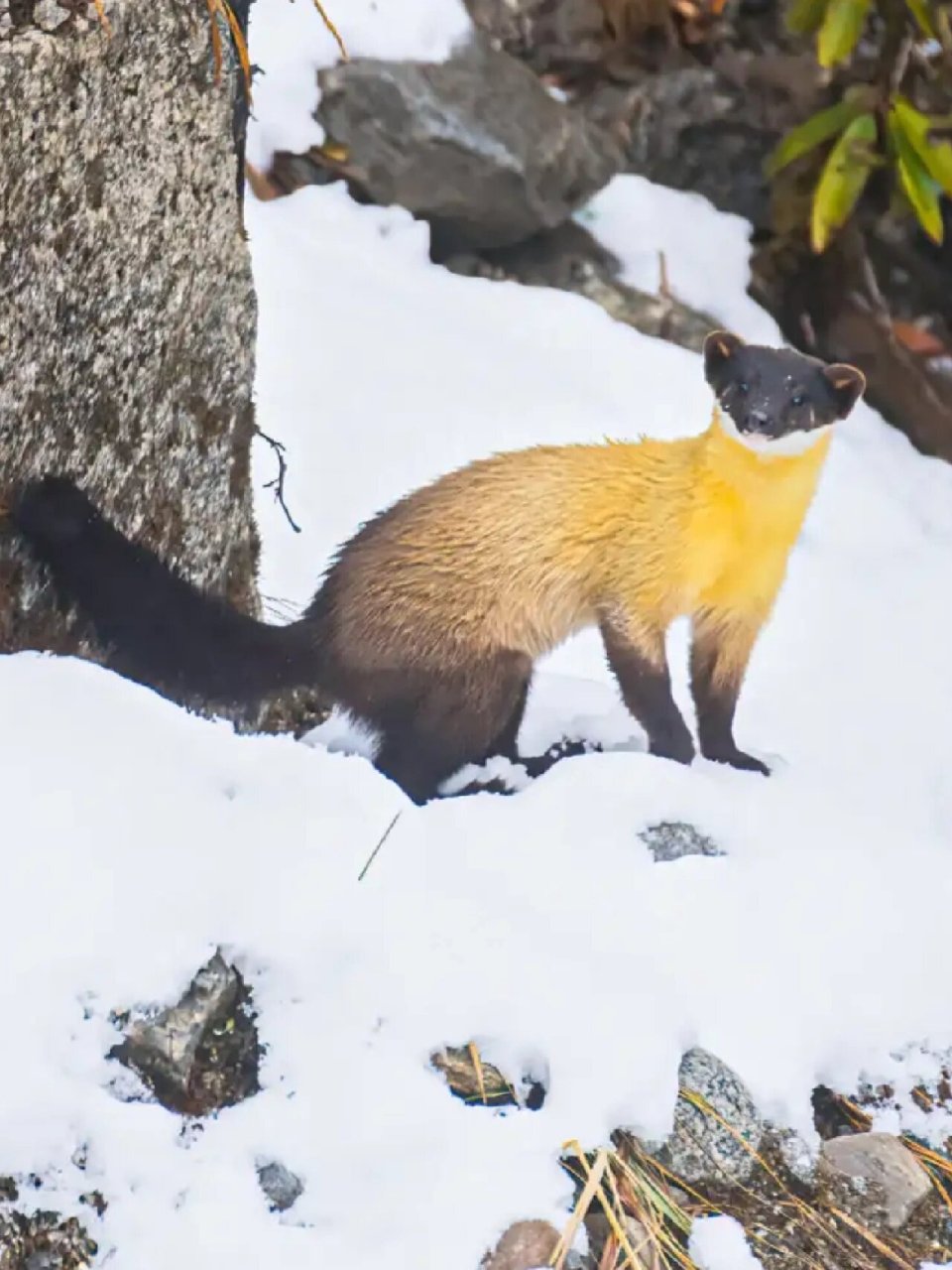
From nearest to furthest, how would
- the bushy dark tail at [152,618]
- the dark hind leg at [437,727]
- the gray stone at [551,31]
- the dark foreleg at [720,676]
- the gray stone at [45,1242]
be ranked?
the gray stone at [45,1242]
the bushy dark tail at [152,618]
the dark hind leg at [437,727]
the dark foreleg at [720,676]
the gray stone at [551,31]

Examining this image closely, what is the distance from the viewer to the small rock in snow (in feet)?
6.44

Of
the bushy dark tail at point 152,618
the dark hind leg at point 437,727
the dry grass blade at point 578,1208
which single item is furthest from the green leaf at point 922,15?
the dry grass blade at point 578,1208

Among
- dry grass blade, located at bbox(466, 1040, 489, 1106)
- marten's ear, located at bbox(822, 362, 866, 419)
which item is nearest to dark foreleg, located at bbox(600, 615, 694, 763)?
marten's ear, located at bbox(822, 362, 866, 419)

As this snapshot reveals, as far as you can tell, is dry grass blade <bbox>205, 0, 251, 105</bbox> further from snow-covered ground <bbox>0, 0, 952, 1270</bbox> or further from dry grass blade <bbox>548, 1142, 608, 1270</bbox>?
dry grass blade <bbox>548, 1142, 608, 1270</bbox>

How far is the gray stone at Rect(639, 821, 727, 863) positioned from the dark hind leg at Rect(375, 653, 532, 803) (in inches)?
14.9

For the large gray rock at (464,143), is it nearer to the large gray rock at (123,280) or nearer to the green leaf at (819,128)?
the green leaf at (819,128)

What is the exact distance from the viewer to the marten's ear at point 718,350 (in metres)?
2.98

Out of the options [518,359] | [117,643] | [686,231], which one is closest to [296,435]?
[518,359]

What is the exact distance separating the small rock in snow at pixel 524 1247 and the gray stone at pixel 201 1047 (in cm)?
34

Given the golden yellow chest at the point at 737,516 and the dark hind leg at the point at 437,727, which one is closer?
the dark hind leg at the point at 437,727

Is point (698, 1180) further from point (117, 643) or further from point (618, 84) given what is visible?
point (618, 84)

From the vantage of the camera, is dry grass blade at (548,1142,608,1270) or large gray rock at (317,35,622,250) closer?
dry grass blade at (548,1142,608,1270)

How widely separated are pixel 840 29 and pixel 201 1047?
4.36m

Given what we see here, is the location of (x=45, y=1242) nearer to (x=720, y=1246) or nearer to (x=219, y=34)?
(x=720, y=1246)
